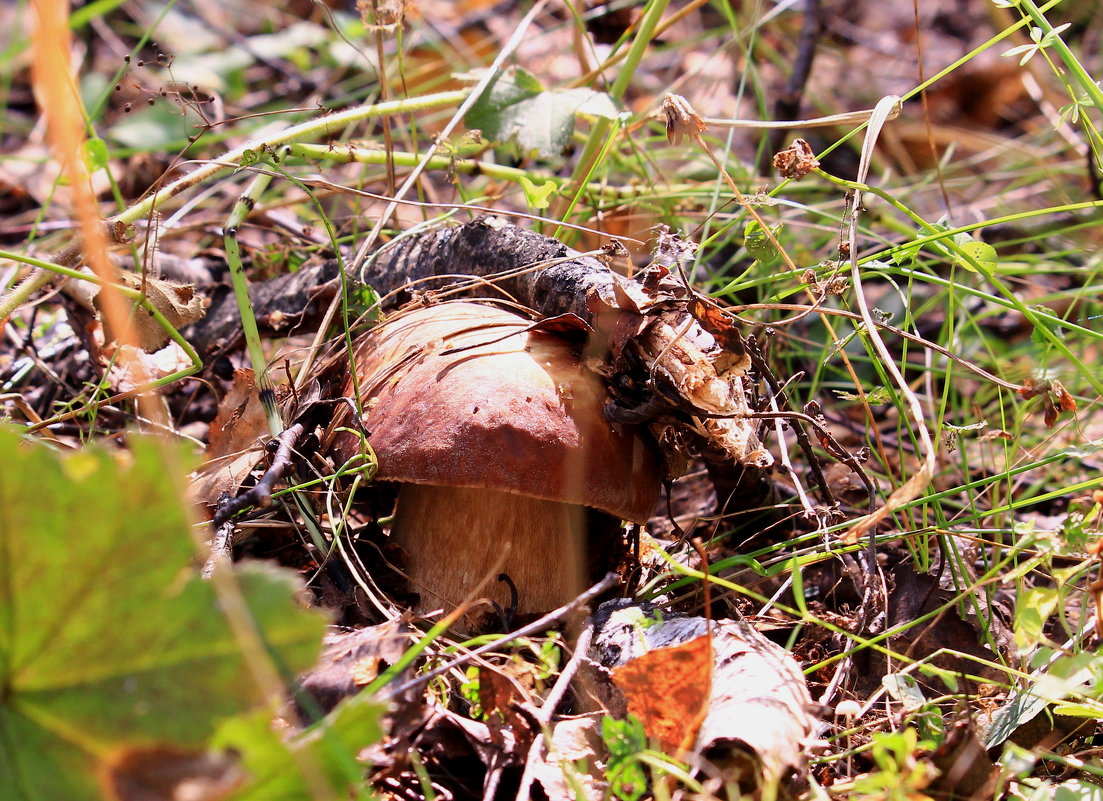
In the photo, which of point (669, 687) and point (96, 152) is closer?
point (669, 687)

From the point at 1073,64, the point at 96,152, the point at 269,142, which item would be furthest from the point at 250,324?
the point at 1073,64

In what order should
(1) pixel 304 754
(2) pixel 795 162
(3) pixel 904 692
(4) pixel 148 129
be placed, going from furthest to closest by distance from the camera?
(4) pixel 148 129
(2) pixel 795 162
(3) pixel 904 692
(1) pixel 304 754

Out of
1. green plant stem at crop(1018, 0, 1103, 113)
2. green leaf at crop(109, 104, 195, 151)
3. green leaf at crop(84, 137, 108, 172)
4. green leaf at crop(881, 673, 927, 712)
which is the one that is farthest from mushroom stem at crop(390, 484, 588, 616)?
green leaf at crop(109, 104, 195, 151)

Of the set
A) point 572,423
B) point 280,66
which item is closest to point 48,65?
point 572,423

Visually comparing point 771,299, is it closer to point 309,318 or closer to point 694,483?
point 694,483

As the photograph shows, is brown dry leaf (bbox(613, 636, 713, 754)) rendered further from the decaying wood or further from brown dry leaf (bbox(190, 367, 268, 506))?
brown dry leaf (bbox(190, 367, 268, 506))

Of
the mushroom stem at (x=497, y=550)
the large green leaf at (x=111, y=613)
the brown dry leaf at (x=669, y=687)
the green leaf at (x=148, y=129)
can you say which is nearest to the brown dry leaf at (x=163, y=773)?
the large green leaf at (x=111, y=613)

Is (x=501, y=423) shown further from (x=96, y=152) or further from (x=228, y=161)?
(x=96, y=152)
